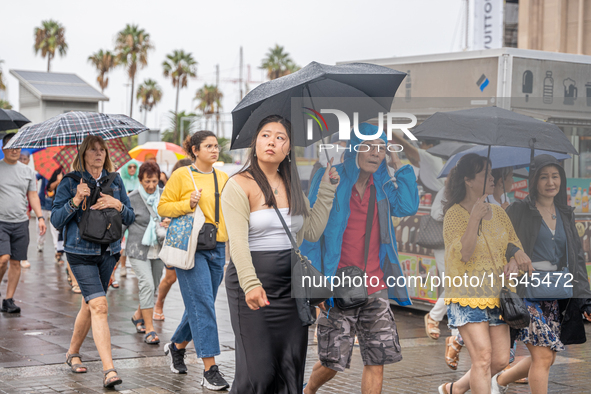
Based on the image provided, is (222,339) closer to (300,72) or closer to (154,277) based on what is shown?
(154,277)

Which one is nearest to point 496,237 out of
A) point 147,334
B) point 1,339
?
point 147,334

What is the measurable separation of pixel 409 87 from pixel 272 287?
522cm

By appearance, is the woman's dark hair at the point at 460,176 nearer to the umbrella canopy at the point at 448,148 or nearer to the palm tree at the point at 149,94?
the umbrella canopy at the point at 448,148

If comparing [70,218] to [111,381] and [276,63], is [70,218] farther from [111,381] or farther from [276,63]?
[276,63]

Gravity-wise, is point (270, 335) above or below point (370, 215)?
below

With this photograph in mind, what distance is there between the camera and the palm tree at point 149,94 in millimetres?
65312

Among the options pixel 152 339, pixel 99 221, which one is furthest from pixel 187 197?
pixel 152 339

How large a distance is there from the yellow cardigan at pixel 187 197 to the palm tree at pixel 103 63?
53534 millimetres

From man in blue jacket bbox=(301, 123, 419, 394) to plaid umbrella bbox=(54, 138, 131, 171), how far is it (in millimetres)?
2984

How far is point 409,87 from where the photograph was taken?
8.46m

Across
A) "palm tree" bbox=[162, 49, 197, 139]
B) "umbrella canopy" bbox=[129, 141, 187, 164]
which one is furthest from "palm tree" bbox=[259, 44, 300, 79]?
"umbrella canopy" bbox=[129, 141, 187, 164]

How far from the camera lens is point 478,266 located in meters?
4.38

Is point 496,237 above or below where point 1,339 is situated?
above

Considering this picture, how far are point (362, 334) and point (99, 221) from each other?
231 cm
